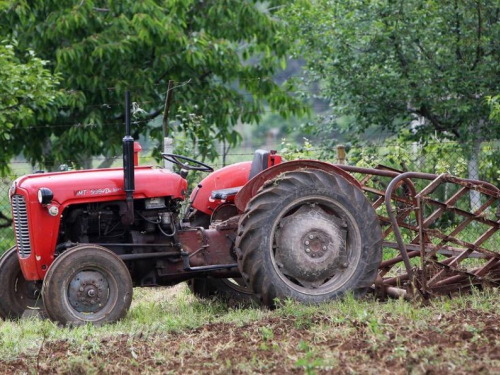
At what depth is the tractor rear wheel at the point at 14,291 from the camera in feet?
25.2

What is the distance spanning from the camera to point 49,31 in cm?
1303

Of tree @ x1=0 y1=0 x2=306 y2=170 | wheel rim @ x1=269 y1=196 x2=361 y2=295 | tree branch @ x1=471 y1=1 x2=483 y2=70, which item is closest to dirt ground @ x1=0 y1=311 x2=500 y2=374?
wheel rim @ x1=269 y1=196 x2=361 y2=295

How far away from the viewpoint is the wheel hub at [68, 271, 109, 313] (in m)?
7.02

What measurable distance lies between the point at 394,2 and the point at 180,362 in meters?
7.52

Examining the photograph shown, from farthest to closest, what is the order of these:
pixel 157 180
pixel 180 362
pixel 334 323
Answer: pixel 157 180
pixel 334 323
pixel 180 362

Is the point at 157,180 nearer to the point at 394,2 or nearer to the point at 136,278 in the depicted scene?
the point at 136,278

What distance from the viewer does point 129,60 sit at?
1343 centimetres

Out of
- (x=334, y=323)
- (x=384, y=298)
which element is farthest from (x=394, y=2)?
(x=334, y=323)

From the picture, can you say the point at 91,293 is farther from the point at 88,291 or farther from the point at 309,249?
the point at 309,249

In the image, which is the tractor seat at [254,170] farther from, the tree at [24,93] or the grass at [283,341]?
the tree at [24,93]

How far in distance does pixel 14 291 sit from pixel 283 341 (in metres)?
2.87

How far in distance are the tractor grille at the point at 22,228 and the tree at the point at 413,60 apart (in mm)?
5847

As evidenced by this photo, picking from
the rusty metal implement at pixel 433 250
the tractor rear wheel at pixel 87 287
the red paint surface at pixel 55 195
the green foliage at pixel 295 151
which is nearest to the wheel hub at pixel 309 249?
the rusty metal implement at pixel 433 250

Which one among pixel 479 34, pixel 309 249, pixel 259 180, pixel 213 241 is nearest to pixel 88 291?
pixel 213 241
